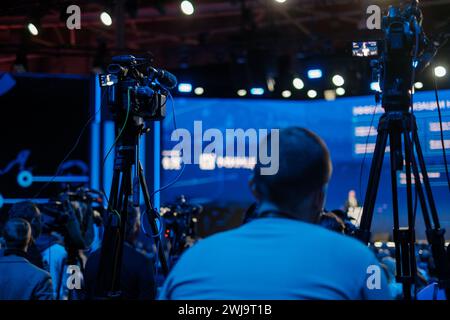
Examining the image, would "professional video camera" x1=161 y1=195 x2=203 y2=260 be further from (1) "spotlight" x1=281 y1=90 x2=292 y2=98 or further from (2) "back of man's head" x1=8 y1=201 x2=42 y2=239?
(1) "spotlight" x1=281 y1=90 x2=292 y2=98

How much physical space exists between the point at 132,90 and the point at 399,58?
119cm

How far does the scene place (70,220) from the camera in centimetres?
409

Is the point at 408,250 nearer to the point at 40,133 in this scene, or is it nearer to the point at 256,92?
the point at 256,92

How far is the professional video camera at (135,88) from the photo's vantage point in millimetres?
2701

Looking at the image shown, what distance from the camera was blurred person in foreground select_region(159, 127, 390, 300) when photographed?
1242 mm

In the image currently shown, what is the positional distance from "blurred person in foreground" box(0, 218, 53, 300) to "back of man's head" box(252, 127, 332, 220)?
1.73 metres

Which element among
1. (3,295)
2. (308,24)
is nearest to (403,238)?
(3,295)

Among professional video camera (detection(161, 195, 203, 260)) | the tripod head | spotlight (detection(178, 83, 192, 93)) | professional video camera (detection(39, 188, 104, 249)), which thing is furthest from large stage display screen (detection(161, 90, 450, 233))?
the tripod head

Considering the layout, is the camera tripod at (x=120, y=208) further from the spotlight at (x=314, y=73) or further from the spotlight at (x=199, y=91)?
the spotlight at (x=199, y=91)

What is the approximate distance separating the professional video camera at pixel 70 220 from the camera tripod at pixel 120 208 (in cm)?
137
